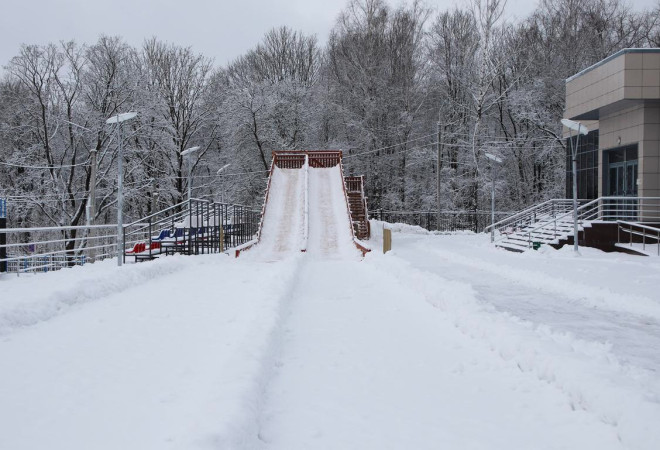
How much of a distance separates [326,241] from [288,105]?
2572 cm

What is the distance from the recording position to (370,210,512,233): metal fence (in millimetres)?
42188

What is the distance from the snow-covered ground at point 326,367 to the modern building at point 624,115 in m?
12.7

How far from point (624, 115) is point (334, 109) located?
2764cm

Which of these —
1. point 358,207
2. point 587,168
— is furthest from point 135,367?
point 587,168

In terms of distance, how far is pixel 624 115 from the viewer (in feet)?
77.5

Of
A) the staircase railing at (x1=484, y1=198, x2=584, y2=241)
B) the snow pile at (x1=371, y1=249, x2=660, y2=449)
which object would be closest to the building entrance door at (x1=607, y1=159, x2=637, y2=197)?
the staircase railing at (x1=484, y1=198, x2=584, y2=241)

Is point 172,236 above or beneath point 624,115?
beneath

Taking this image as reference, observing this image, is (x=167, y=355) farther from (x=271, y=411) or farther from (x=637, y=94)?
(x=637, y=94)

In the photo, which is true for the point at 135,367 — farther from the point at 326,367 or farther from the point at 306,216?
the point at 306,216

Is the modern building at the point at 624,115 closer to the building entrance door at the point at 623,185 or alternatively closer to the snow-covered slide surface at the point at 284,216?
the building entrance door at the point at 623,185

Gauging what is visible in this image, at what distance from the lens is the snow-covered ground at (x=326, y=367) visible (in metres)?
4.32

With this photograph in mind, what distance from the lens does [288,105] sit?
154ft

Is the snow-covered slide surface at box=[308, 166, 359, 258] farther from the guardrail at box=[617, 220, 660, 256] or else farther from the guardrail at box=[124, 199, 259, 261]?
the guardrail at box=[617, 220, 660, 256]

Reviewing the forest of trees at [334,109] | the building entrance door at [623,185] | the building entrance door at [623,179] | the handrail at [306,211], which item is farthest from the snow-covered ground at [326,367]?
the forest of trees at [334,109]
